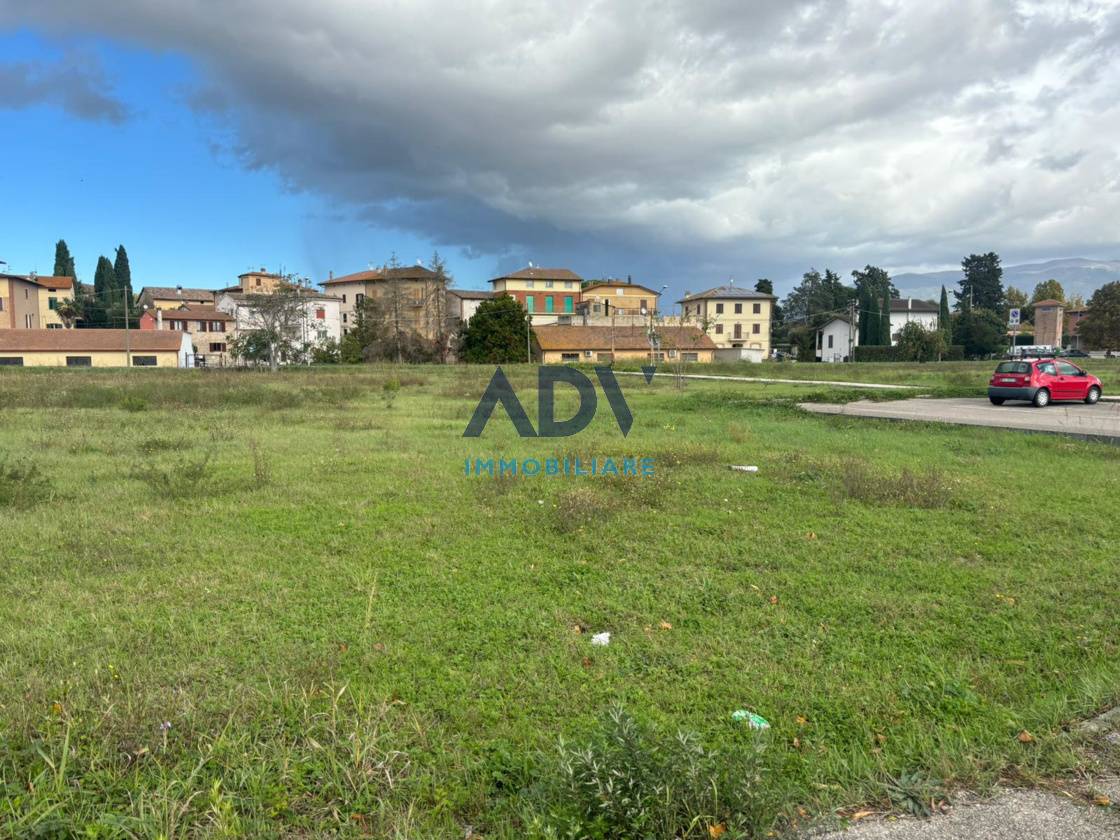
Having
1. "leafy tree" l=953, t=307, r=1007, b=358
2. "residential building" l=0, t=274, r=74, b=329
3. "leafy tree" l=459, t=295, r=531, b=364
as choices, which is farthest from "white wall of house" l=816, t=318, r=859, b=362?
"residential building" l=0, t=274, r=74, b=329

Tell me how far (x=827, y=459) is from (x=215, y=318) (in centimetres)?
7607

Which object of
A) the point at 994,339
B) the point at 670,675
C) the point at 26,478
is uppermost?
the point at 994,339

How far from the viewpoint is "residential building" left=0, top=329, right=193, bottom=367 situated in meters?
59.6

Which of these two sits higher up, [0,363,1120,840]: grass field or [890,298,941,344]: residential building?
[890,298,941,344]: residential building

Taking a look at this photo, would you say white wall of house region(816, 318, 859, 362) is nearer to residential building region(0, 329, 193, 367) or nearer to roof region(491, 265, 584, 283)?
roof region(491, 265, 584, 283)

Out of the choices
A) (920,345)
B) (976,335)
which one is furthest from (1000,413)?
(976,335)

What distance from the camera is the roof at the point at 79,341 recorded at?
59750 mm

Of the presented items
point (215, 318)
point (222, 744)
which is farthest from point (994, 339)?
point (222, 744)

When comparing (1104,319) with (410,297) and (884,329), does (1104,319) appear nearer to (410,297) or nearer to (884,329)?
(884,329)

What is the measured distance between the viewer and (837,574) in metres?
6.03

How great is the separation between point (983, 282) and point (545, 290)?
7397 cm

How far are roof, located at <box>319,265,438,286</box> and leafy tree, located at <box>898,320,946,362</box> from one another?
2008 inches

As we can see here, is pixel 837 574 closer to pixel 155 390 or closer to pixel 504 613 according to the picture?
pixel 504 613

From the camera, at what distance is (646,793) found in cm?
274
